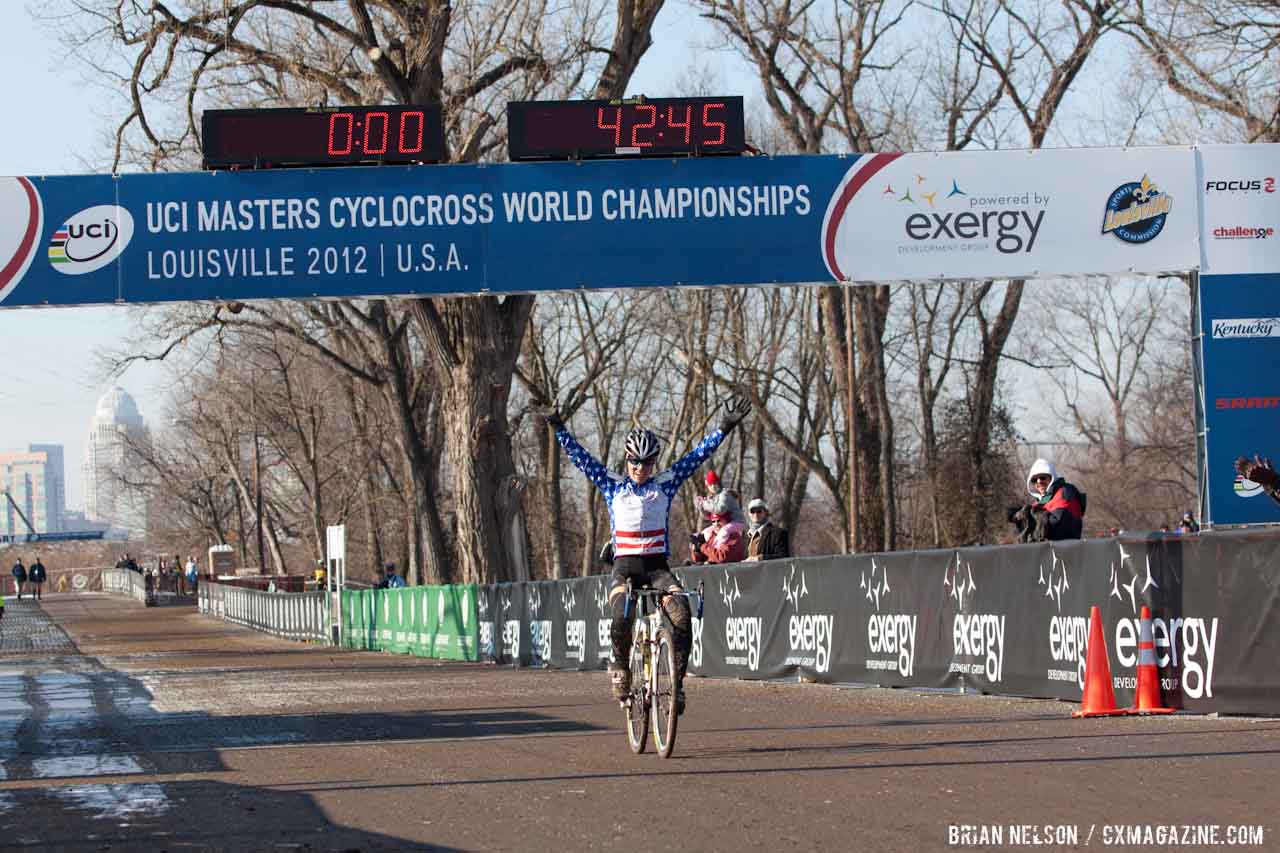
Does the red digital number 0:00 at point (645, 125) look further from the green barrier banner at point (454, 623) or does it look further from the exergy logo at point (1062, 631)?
the green barrier banner at point (454, 623)

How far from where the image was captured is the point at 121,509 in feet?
521

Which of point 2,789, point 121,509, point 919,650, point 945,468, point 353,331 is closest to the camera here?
point 2,789

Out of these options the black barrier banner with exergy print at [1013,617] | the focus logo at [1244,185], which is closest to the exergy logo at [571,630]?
the black barrier banner with exergy print at [1013,617]

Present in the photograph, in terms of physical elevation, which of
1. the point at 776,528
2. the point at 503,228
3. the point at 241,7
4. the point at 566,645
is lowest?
the point at 566,645

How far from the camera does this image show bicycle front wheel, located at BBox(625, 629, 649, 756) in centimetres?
1073

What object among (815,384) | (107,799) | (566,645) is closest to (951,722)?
(107,799)

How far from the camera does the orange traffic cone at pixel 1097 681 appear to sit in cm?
1255

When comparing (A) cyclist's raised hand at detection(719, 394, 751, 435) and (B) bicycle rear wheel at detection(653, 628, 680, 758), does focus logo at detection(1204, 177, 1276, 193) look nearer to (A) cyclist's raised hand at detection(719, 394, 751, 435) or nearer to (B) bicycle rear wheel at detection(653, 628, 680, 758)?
(A) cyclist's raised hand at detection(719, 394, 751, 435)

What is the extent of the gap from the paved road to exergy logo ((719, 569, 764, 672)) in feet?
3.55

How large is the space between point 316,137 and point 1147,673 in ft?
41.0

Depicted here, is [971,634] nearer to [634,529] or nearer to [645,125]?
[634,529]

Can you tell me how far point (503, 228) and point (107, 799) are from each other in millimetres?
12781

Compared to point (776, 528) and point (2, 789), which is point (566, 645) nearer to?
point (776, 528)

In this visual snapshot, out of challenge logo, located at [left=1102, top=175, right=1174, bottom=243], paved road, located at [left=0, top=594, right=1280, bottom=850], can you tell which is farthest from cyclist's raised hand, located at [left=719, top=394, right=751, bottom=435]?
challenge logo, located at [left=1102, top=175, right=1174, bottom=243]
